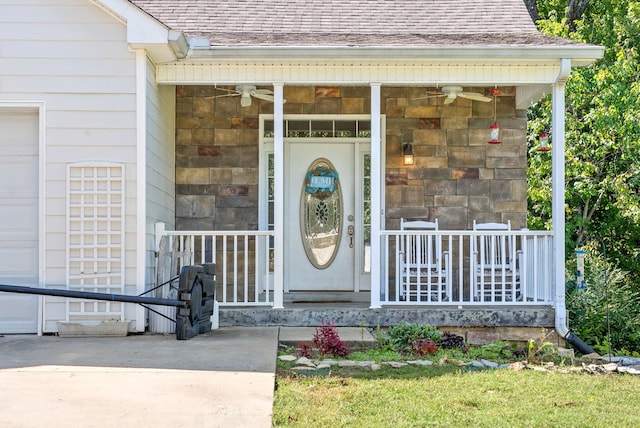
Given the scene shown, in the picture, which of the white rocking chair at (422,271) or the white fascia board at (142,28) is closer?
the white fascia board at (142,28)

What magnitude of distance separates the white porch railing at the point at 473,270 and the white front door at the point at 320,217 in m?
0.56

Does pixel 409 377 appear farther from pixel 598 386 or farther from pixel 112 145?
pixel 112 145

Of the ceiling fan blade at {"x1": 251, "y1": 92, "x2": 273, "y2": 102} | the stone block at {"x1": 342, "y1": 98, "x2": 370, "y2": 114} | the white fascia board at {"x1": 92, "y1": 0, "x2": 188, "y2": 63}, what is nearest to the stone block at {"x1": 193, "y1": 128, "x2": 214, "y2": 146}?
the ceiling fan blade at {"x1": 251, "y1": 92, "x2": 273, "y2": 102}

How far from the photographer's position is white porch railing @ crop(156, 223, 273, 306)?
6.99 meters

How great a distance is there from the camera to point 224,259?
711 centimetres

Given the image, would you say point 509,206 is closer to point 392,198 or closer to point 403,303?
point 392,198

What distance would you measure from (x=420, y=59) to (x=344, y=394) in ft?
11.9

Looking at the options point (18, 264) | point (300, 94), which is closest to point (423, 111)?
point (300, 94)

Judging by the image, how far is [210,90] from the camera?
27.7ft

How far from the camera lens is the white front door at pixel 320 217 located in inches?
339

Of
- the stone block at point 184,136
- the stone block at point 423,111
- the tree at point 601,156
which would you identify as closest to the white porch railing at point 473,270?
the stone block at point 423,111

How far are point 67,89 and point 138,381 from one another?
3.14 m

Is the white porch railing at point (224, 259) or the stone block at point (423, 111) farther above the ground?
the stone block at point (423, 111)

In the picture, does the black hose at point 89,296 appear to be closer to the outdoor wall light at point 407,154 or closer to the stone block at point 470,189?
the outdoor wall light at point 407,154
